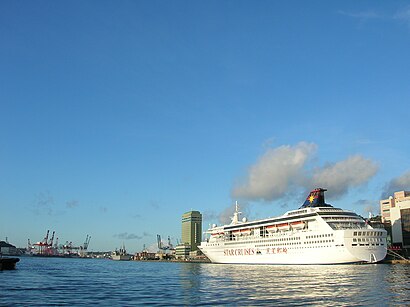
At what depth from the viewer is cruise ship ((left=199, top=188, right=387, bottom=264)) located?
284ft

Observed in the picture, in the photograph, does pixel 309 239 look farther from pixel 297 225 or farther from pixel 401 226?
pixel 401 226

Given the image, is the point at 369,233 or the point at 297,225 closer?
the point at 369,233

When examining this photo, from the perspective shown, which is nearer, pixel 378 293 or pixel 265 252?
pixel 378 293

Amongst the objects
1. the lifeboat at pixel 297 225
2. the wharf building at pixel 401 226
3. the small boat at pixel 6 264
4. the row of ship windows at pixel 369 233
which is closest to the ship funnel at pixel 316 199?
the lifeboat at pixel 297 225

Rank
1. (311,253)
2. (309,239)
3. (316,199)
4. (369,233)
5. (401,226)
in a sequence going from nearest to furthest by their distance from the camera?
(369,233)
(311,253)
(309,239)
(316,199)
(401,226)

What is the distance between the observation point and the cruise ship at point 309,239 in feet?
284

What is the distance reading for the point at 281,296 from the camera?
116 feet

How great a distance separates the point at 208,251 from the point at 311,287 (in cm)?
9843

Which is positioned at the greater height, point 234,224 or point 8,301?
point 234,224

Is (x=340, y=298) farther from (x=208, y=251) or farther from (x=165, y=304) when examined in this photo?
(x=208, y=251)

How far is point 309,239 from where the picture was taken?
310 ft

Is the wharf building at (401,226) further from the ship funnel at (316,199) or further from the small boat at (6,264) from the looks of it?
the small boat at (6,264)

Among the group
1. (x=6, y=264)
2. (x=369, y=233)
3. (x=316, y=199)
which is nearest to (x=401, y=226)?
(x=316, y=199)

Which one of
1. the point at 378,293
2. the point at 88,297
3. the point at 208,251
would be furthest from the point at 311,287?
the point at 208,251
